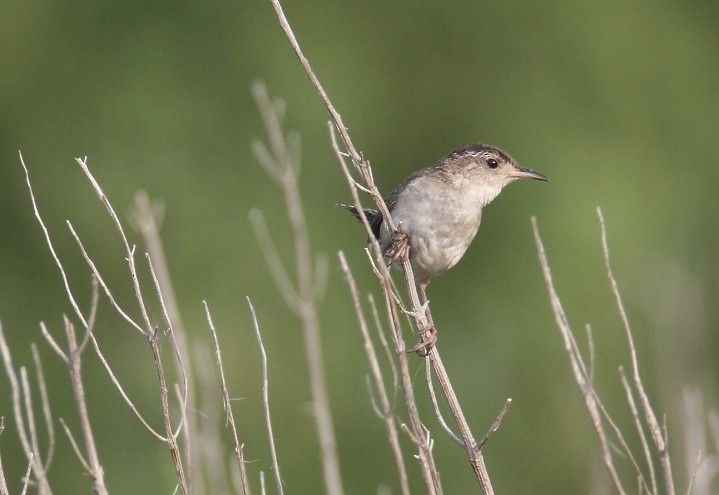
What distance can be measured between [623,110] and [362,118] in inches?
116

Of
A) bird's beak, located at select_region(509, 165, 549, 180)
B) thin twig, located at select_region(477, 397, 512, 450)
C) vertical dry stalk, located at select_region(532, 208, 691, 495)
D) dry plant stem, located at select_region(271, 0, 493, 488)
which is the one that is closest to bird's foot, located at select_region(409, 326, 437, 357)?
dry plant stem, located at select_region(271, 0, 493, 488)

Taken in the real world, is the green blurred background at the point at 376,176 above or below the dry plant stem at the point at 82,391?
above

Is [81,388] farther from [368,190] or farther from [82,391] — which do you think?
[368,190]

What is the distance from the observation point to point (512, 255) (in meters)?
12.2

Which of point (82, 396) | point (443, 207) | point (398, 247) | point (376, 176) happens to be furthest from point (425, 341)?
point (376, 176)

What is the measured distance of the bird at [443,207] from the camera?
554 centimetres

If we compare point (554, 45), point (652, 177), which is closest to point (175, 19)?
point (554, 45)

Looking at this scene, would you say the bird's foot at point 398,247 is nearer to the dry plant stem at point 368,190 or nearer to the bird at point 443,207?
the bird at point 443,207

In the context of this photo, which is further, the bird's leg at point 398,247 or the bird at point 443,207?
the bird at point 443,207

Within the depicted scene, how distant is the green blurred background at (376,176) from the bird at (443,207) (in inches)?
Answer: 176

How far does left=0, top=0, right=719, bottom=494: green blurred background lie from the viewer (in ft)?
36.1

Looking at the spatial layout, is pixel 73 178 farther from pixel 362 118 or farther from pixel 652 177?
pixel 652 177

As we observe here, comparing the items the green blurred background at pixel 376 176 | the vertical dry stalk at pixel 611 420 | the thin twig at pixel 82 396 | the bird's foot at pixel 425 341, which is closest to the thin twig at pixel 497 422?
the vertical dry stalk at pixel 611 420

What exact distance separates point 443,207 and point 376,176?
6.51 m
